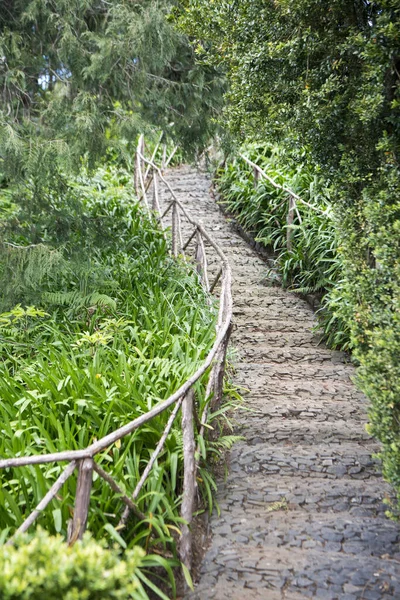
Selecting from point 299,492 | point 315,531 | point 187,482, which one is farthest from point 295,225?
point 187,482

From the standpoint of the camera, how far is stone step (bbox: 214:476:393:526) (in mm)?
3734

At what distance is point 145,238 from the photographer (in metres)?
7.90

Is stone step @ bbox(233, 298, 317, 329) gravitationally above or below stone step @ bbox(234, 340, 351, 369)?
above

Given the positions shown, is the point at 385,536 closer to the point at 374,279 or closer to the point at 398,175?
the point at 374,279

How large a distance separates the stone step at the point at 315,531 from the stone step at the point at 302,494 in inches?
2.2

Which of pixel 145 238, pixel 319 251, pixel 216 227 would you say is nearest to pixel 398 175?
pixel 319 251

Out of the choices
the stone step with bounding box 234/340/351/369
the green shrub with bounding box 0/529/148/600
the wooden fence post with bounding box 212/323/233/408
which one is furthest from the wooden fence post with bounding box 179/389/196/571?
the stone step with bounding box 234/340/351/369

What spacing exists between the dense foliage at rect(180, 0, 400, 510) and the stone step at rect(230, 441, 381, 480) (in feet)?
3.35

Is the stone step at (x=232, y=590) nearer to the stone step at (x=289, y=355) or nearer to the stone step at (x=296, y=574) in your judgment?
the stone step at (x=296, y=574)

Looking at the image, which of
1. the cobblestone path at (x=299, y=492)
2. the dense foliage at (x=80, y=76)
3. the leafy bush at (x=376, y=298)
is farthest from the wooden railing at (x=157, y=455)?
the dense foliage at (x=80, y=76)

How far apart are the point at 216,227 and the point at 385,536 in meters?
6.93

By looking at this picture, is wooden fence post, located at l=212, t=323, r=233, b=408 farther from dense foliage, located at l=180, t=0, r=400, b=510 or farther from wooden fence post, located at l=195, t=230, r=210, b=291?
wooden fence post, located at l=195, t=230, r=210, b=291

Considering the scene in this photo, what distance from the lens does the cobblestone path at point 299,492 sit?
10.3 feet

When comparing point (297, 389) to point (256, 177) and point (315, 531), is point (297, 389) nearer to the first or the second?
point (315, 531)
